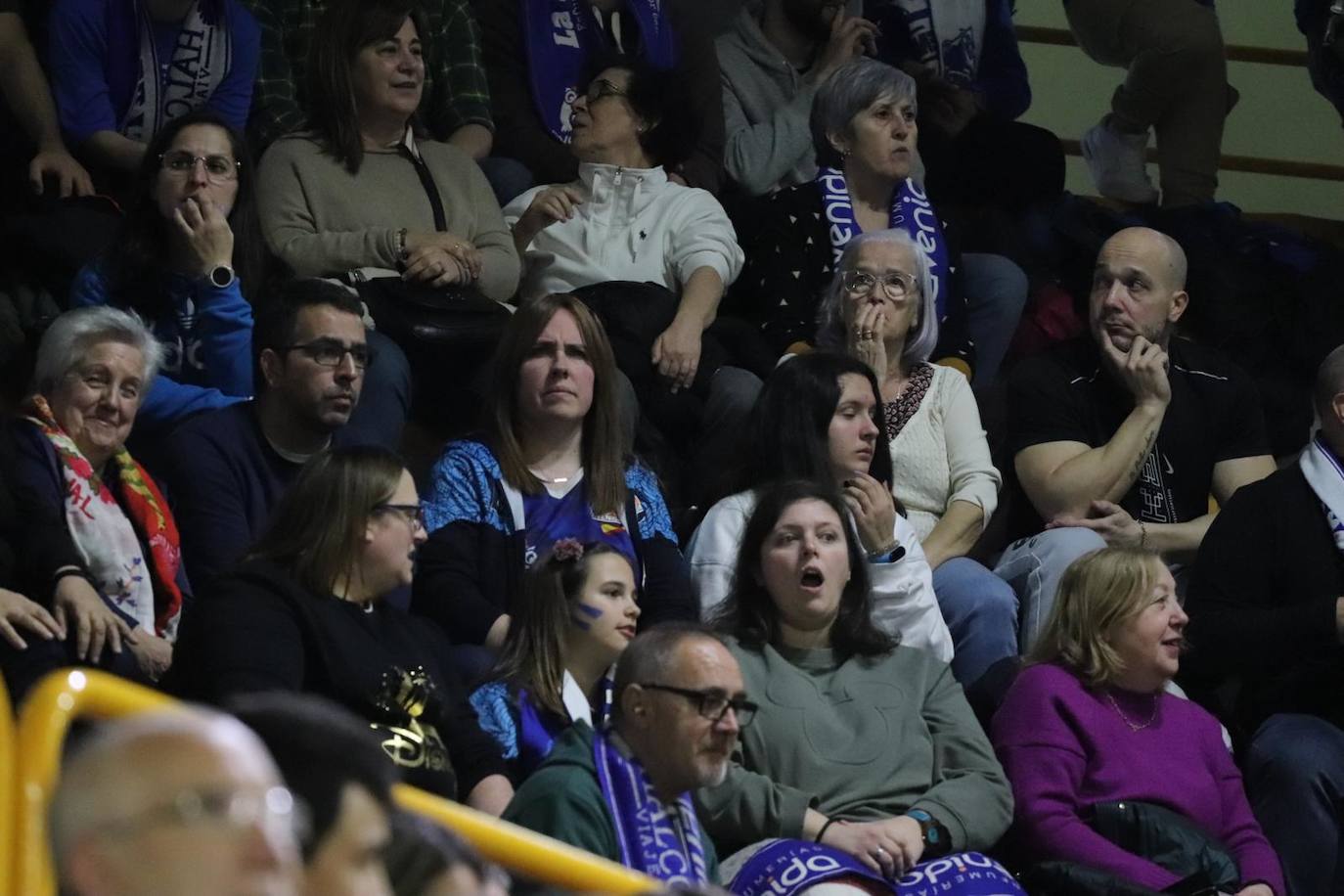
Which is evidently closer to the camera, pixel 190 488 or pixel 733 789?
pixel 733 789

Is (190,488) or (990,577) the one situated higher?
(190,488)

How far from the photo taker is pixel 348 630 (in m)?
3.19

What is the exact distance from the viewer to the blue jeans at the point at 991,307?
211 inches

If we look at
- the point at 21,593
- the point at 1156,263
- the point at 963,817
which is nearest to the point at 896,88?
the point at 1156,263

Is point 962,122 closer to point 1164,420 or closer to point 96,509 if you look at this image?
point 1164,420

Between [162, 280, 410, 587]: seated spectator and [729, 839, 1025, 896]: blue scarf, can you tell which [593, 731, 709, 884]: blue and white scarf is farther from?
[162, 280, 410, 587]: seated spectator

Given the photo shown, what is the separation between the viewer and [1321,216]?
668 cm

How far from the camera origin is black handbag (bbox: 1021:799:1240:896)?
367 cm

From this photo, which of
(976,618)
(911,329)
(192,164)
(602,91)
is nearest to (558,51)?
(602,91)

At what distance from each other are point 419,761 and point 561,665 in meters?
0.46

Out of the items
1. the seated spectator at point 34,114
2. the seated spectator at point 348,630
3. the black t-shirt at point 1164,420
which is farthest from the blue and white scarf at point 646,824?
the seated spectator at point 34,114

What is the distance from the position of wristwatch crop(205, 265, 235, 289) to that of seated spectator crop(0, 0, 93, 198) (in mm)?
543

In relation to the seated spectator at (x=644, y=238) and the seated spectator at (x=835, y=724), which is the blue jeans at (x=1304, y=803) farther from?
the seated spectator at (x=644, y=238)

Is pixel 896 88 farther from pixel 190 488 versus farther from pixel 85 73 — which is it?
pixel 190 488
